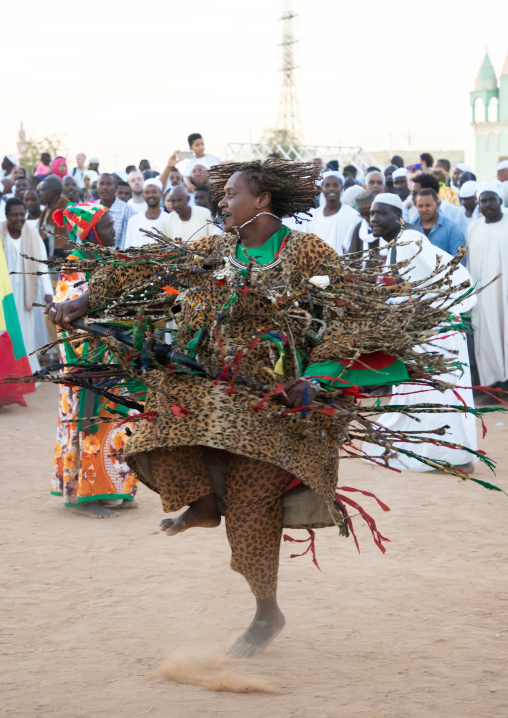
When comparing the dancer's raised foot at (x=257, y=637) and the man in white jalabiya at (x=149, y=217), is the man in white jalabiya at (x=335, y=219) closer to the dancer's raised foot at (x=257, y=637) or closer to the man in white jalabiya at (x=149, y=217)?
the man in white jalabiya at (x=149, y=217)

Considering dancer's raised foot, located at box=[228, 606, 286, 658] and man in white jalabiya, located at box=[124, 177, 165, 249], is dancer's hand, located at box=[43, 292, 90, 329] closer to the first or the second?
dancer's raised foot, located at box=[228, 606, 286, 658]

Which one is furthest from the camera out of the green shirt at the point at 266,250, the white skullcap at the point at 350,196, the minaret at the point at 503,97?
the minaret at the point at 503,97

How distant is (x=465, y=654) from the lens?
13.8 ft

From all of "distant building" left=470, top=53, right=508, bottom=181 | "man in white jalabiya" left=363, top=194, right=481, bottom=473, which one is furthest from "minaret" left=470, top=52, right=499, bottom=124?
"man in white jalabiya" left=363, top=194, right=481, bottom=473

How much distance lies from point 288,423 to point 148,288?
2.92ft

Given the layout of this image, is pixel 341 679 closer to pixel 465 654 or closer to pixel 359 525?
pixel 465 654

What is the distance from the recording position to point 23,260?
11.8 m

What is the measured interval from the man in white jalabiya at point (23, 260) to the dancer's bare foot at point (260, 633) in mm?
7542

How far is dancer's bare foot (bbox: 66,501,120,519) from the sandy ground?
0.10 metres

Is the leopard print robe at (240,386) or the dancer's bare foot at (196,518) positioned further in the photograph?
the dancer's bare foot at (196,518)

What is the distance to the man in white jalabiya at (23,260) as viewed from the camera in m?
11.5

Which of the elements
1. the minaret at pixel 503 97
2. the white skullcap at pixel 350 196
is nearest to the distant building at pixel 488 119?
the minaret at pixel 503 97

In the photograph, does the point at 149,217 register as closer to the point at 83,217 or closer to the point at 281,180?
the point at 83,217

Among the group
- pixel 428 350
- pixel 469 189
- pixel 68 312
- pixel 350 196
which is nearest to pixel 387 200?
pixel 428 350
